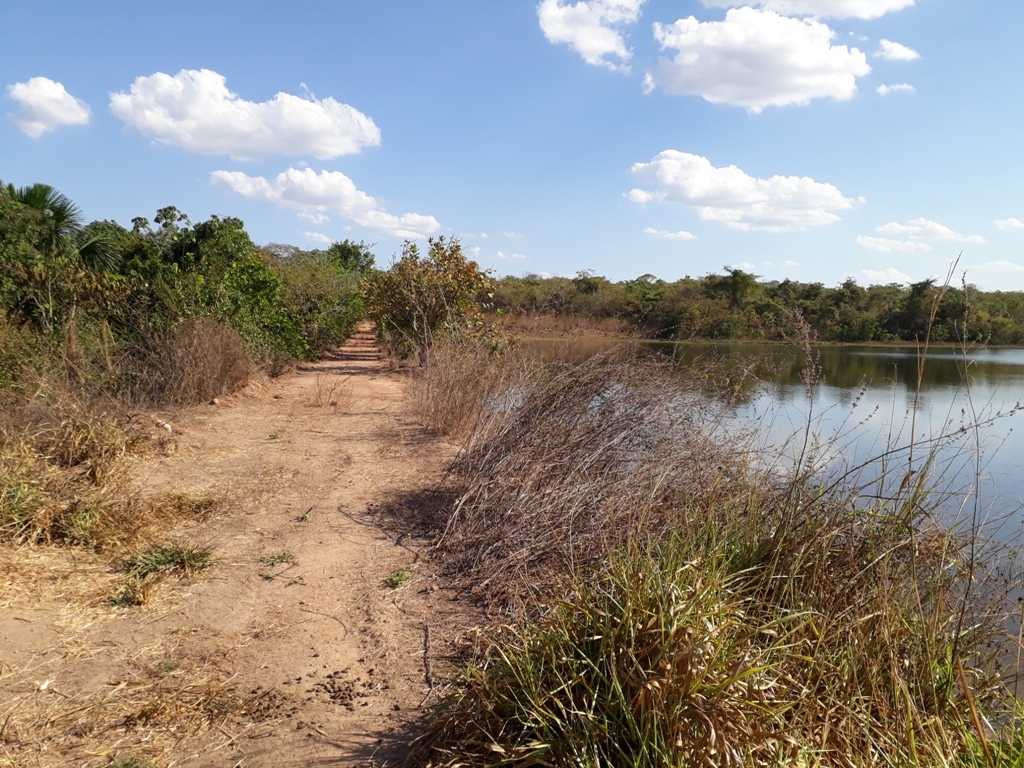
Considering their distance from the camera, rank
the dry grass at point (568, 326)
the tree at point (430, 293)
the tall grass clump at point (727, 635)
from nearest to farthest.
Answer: the tall grass clump at point (727, 635), the dry grass at point (568, 326), the tree at point (430, 293)

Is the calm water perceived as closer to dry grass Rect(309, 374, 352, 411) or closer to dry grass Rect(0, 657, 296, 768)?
dry grass Rect(0, 657, 296, 768)

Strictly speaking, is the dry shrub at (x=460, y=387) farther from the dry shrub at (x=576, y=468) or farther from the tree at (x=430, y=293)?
the tree at (x=430, y=293)

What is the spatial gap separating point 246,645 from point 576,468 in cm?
241

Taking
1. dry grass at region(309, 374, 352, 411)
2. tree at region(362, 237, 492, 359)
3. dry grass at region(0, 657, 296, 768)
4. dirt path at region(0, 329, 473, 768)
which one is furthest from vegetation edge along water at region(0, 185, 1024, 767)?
tree at region(362, 237, 492, 359)

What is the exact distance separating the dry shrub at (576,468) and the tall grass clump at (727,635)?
25 millimetres

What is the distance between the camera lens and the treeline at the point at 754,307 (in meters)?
8.12

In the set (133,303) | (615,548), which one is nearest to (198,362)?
(133,303)

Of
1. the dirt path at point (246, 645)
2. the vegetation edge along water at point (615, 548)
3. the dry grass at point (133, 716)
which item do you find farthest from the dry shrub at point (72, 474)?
the dry grass at point (133, 716)

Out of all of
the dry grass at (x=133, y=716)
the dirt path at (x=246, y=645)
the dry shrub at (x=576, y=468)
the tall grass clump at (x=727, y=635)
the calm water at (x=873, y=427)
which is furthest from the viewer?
the dry shrub at (x=576, y=468)

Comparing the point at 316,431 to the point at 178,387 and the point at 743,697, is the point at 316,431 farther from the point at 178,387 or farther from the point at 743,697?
the point at 743,697

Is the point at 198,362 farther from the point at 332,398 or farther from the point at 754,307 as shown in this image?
the point at 754,307

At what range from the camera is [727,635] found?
101 inches

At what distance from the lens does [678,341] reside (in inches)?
249

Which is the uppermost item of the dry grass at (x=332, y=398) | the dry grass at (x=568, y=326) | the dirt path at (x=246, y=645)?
the dry grass at (x=568, y=326)
